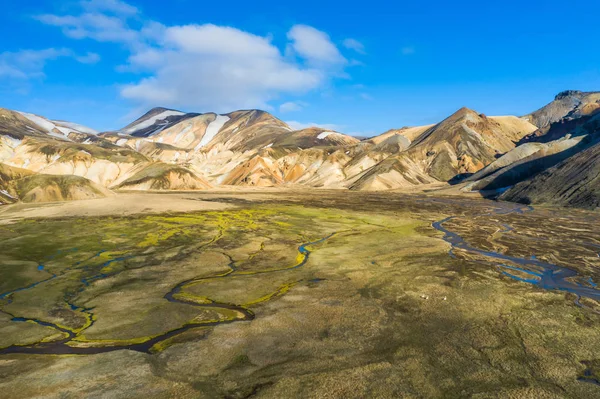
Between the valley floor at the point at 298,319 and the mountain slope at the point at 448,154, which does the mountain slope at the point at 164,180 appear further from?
the valley floor at the point at 298,319

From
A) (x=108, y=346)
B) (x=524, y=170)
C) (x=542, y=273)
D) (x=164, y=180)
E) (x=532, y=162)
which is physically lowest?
(x=108, y=346)

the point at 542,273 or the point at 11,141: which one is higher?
the point at 11,141

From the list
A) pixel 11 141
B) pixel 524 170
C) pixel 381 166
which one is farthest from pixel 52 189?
pixel 11 141

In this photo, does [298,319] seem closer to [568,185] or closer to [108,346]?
[108,346]

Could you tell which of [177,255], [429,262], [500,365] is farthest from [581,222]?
[177,255]

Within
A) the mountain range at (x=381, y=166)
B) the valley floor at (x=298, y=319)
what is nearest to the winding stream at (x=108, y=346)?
the valley floor at (x=298, y=319)

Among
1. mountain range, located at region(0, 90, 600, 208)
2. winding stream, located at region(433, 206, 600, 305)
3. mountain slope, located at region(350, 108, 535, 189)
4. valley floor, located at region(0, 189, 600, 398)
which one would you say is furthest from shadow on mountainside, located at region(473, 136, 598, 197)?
winding stream, located at region(433, 206, 600, 305)

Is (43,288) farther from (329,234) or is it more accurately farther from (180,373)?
(329,234)

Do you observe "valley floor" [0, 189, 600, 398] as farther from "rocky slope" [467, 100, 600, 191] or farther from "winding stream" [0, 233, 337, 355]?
"rocky slope" [467, 100, 600, 191]
